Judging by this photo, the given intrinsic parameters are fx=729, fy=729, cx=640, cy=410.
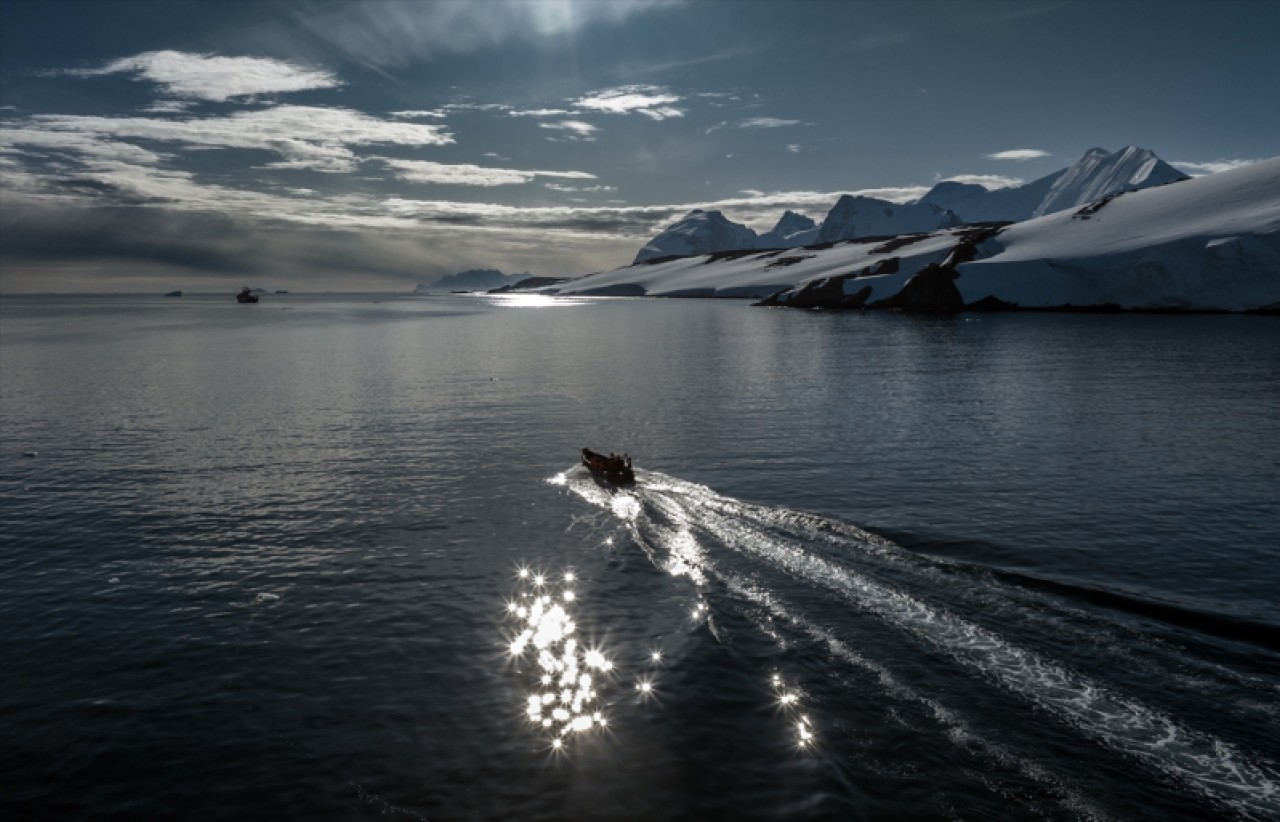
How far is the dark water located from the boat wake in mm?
92

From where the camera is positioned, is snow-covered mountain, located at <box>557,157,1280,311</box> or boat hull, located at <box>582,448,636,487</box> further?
snow-covered mountain, located at <box>557,157,1280,311</box>

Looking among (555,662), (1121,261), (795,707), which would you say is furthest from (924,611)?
(1121,261)

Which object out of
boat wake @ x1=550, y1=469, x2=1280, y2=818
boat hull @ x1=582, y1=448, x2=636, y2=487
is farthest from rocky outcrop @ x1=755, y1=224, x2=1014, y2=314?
boat wake @ x1=550, y1=469, x2=1280, y2=818

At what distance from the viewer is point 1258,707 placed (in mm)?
14102

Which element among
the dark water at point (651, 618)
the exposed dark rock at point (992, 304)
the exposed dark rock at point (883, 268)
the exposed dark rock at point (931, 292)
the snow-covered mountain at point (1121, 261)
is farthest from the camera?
the exposed dark rock at point (883, 268)

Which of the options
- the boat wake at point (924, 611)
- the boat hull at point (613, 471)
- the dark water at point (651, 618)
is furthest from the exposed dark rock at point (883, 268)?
the boat wake at point (924, 611)

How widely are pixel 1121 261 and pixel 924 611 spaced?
136 meters

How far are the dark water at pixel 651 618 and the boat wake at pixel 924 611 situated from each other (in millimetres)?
92

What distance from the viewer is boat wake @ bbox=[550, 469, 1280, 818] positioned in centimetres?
1289

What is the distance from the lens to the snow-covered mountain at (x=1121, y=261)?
118 metres

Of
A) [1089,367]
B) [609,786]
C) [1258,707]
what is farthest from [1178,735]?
[1089,367]

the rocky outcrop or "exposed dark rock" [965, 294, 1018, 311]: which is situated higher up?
the rocky outcrop

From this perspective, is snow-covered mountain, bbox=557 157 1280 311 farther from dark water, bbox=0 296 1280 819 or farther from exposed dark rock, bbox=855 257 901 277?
dark water, bbox=0 296 1280 819

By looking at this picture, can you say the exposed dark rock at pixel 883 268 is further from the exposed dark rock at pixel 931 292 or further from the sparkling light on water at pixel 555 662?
the sparkling light on water at pixel 555 662
